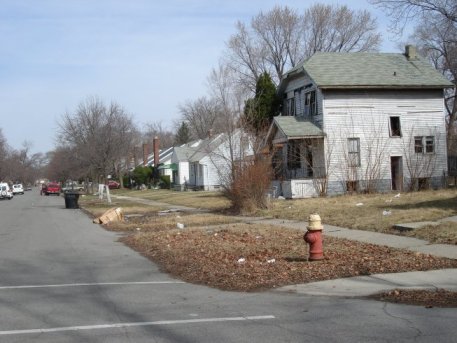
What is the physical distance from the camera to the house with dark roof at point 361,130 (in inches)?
1291

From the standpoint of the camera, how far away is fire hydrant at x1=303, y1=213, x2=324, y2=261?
36.2ft

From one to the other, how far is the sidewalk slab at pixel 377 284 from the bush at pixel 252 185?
14376 mm

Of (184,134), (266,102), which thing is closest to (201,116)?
(184,134)

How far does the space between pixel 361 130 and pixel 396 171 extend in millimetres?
3640

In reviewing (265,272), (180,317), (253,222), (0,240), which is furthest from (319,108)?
(180,317)

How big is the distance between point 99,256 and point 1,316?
666cm

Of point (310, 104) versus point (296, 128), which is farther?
point (310, 104)

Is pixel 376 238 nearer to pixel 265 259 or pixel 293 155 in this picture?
pixel 265 259

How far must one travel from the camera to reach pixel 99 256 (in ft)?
47.0

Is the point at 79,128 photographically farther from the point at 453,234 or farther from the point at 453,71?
the point at 453,234

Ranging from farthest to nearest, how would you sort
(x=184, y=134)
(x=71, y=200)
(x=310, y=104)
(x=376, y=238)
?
(x=184, y=134), (x=71, y=200), (x=310, y=104), (x=376, y=238)

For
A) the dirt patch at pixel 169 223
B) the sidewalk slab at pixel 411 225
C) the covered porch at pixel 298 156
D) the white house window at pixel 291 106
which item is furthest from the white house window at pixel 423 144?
the sidewalk slab at pixel 411 225

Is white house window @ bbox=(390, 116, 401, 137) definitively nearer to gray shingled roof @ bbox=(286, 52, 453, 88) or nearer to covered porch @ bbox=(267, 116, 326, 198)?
gray shingled roof @ bbox=(286, 52, 453, 88)

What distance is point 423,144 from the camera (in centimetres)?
3500
